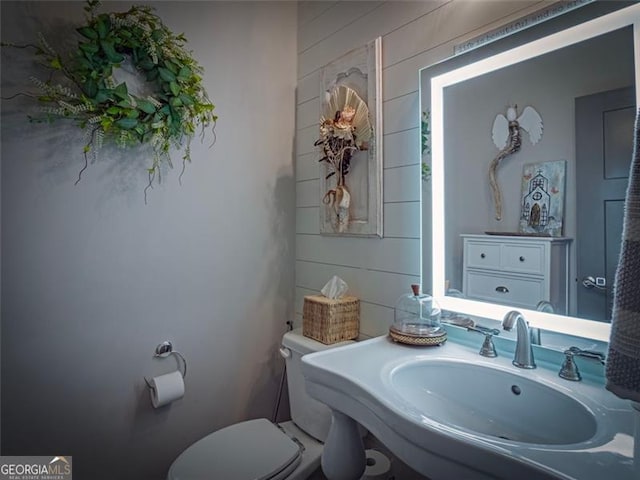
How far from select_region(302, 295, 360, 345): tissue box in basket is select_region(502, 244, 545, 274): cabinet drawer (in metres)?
0.64

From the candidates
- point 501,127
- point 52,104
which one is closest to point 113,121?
point 52,104

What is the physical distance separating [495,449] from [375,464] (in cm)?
82

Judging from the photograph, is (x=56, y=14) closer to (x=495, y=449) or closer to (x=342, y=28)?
(x=342, y=28)

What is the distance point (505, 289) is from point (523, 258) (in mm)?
110

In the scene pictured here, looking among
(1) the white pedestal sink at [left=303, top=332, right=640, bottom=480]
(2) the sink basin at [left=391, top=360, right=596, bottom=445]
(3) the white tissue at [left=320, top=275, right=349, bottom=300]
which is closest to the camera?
(1) the white pedestal sink at [left=303, top=332, right=640, bottom=480]

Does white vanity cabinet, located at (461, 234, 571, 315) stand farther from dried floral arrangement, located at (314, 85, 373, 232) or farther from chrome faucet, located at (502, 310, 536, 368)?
dried floral arrangement, located at (314, 85, 373, 232)

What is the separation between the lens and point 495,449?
0.60 m

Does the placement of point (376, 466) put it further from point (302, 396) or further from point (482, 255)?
point (482, 255)

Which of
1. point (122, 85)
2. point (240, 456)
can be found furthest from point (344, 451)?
point (122, 85)

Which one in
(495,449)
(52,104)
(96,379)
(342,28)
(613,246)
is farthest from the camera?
(342,28)

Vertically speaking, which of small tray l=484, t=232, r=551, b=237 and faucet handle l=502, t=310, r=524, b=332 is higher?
small tray l=484, t=232, r=551, b=237

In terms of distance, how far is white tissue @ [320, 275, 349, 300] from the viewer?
153 centimetres
